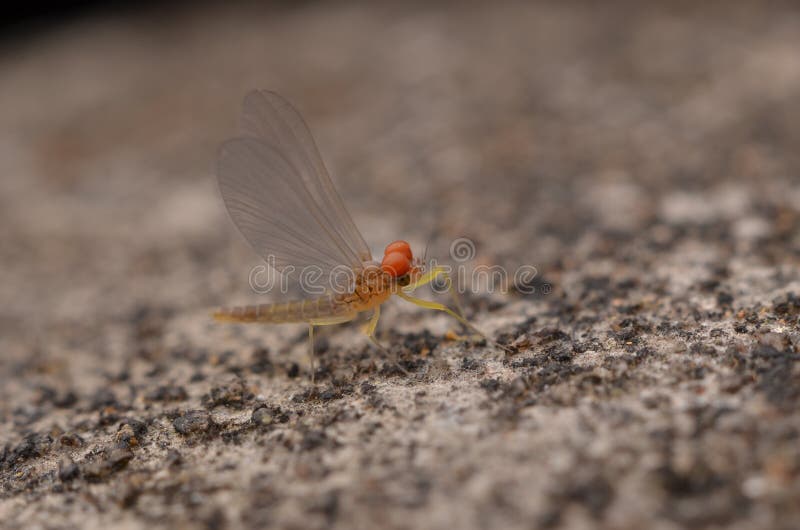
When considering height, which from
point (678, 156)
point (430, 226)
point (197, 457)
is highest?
point (678, 156)

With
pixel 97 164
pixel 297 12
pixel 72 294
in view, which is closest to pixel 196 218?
pixel 72 294

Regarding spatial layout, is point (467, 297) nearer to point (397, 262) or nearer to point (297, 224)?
point (397, 262)

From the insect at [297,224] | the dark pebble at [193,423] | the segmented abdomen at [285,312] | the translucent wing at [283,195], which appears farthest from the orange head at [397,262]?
the dark pebble at [193,423]

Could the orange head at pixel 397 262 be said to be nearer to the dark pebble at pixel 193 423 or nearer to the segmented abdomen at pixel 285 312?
the segmented abdomen at pixel 285 312

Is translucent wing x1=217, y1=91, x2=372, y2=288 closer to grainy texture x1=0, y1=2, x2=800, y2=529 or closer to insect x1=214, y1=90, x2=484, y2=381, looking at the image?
insect x1=214, y1=90, x2=484, y2=381

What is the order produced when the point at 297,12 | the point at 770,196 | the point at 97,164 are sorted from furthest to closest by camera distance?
the point at 297,12, the point at 97,164, the point at 770,196

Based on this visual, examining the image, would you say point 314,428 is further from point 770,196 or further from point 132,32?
point 132,32
